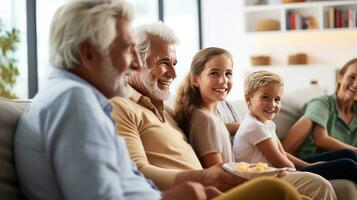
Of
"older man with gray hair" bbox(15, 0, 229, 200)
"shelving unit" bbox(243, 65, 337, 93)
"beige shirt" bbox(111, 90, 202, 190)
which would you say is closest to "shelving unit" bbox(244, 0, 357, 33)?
"shelving unit" bbox(243, 65, 337, 93)

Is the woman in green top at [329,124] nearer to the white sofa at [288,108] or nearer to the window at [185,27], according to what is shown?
the white sofa at [288,108]

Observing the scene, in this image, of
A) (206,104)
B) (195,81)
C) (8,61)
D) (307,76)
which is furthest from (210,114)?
(307,76)

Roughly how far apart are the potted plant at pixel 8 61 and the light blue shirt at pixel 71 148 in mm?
3375

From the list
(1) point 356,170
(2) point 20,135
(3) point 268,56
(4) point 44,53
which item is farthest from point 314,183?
(3) point 268,56

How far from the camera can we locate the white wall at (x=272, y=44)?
7617 millimetres

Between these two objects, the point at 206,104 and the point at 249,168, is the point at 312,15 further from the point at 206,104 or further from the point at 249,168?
the point at 249,168

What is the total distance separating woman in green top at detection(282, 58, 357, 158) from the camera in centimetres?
340

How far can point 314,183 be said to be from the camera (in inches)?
98.0

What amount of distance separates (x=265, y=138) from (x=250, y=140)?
65 mm

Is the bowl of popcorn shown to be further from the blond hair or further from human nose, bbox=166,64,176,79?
the blond hair

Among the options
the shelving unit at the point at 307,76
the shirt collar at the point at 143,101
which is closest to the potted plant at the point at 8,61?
the shirt collar at the point at 143,101

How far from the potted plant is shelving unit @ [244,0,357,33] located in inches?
137

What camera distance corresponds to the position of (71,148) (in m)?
1.46

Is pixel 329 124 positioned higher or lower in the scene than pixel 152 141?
lower
